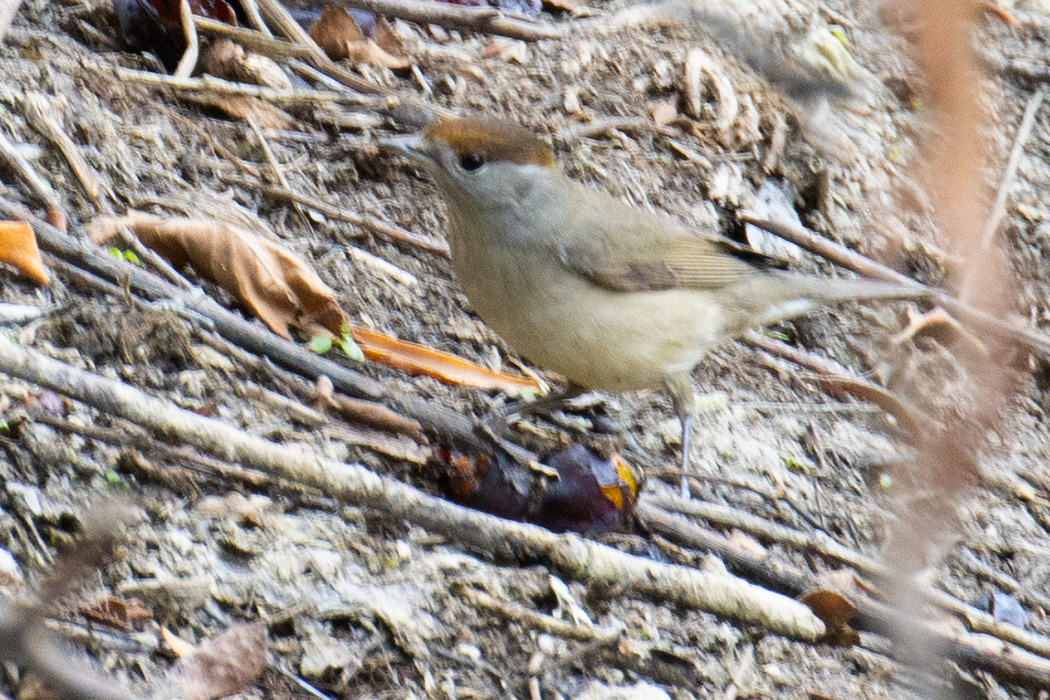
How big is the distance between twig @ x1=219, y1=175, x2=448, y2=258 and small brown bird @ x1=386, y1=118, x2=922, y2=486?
291mm

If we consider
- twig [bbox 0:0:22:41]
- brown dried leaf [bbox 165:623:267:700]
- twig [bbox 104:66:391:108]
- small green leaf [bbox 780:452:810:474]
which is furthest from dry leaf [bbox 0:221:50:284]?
small green leaf [bbox 780:452:810:474]

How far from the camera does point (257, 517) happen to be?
10.5 feet

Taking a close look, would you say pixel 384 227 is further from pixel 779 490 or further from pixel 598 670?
pixel 598 670

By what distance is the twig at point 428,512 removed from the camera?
2625mm

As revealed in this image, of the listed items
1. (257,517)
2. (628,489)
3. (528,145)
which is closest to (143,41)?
(528,145)

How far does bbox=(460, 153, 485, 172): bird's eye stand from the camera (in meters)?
4.44

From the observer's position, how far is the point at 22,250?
3654 millimetres

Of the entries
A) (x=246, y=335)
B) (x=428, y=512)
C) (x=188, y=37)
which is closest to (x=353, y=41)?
(x=188, y=37)

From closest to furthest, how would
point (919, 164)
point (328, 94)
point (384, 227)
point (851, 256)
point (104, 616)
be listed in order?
point (919, 164), point (104, 616), point (384, 227), point (328, 94), point (851, 256)

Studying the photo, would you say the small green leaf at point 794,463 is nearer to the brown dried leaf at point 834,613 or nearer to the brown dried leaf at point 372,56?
the brown dried leaf at point 834,613

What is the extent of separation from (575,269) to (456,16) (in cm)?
170

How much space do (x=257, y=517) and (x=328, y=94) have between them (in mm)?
2467

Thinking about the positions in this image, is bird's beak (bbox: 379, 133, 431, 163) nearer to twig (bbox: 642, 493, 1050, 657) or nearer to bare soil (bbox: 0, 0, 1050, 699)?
bare soil (bbox: 0, 0, 1050, 699)

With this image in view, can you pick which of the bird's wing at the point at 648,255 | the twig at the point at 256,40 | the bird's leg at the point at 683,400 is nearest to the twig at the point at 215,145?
the twig at the point at 256,40
